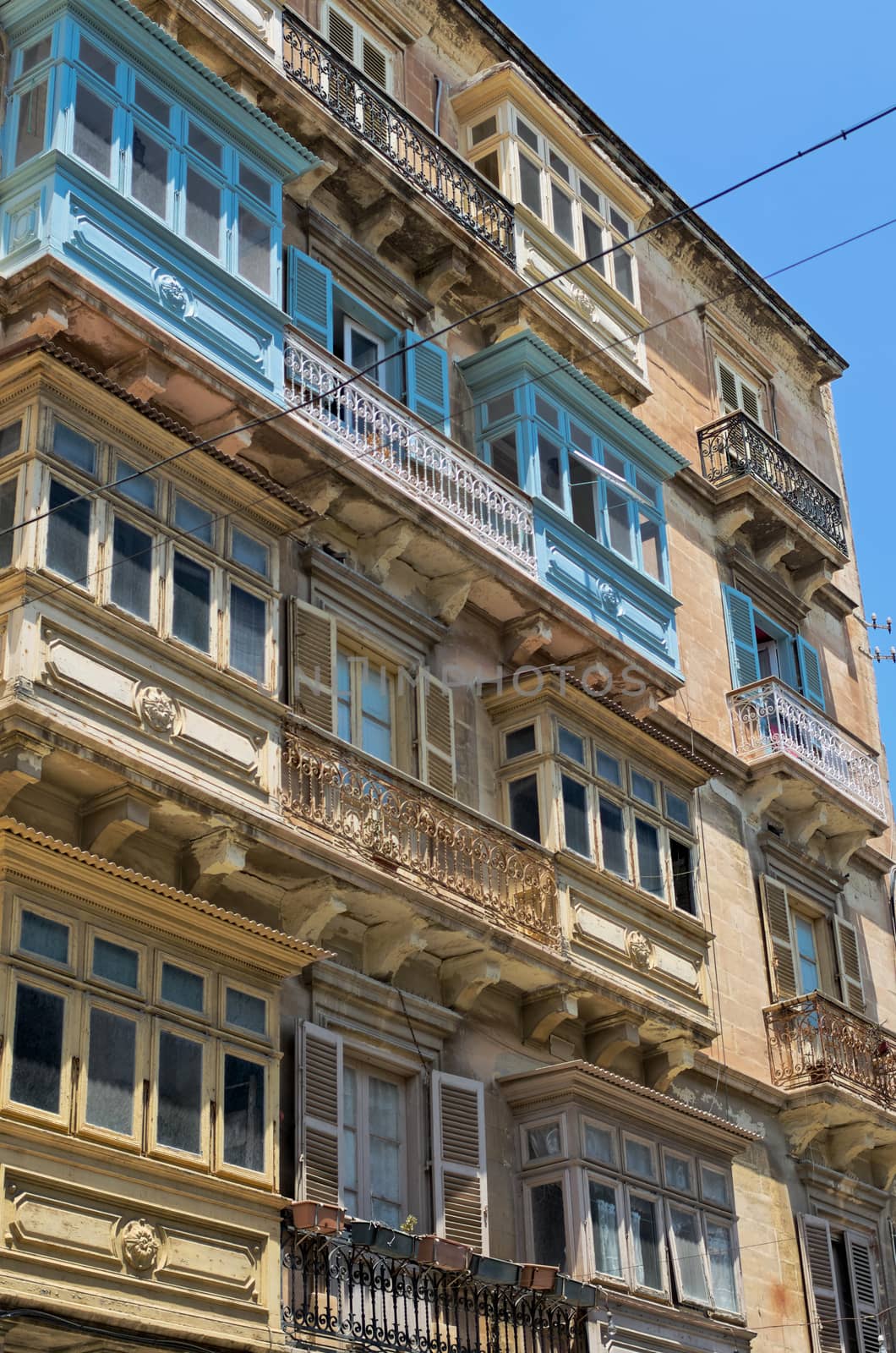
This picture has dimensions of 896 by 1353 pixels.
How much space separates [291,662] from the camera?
57.7 feet

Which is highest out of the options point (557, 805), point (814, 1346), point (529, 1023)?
point (557, 805)

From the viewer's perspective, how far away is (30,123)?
1672cm

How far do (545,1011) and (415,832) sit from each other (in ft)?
8.54

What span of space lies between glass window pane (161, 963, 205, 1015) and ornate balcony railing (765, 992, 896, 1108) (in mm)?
10285

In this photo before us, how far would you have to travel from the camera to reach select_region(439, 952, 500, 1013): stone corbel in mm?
17922

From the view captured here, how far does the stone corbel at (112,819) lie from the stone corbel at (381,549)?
5.24 metres

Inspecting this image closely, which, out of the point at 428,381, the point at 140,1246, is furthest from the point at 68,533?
the point at 428,381

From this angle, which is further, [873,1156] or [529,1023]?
[873,1156]

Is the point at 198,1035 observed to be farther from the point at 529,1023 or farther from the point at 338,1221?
the point at 529,1023

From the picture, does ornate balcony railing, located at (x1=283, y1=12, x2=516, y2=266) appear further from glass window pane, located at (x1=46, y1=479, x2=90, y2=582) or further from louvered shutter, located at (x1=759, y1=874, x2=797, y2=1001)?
louvered shutter, located at (x1=759, y1=874, x2=797, y2=1001)

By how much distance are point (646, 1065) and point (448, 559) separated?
564 cm

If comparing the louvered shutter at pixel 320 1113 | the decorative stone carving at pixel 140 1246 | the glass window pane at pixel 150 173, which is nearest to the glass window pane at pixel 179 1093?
the decorative stone carving at pixel 140 1246

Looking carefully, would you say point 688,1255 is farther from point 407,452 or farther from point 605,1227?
point 407,452

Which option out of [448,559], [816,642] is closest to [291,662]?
[448,559]
